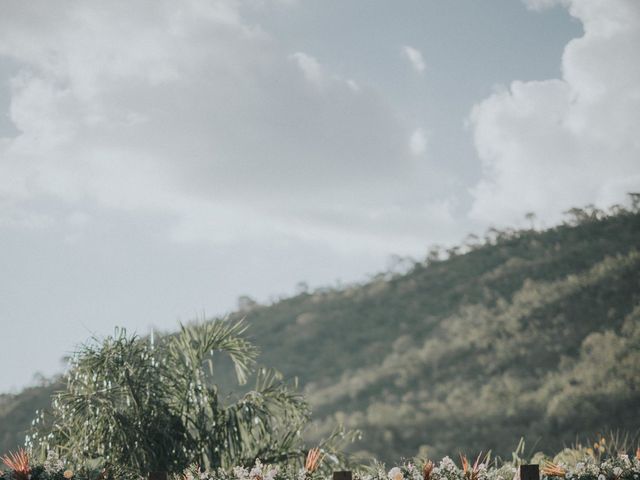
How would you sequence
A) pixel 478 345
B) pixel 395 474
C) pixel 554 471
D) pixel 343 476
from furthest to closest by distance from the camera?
pixel 478 345 → pixel 554 471 → pixel 395 474 → pixel 343 476

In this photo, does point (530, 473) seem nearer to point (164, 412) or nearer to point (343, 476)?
point (343, 476)

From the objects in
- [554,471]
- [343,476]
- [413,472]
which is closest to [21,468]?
[343,476]

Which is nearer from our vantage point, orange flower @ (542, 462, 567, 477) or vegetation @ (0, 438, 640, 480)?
vegetation @ (0, 438, 640, 480)

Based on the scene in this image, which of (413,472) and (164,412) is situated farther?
(164,412)

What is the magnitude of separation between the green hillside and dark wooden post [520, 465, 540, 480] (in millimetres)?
24245

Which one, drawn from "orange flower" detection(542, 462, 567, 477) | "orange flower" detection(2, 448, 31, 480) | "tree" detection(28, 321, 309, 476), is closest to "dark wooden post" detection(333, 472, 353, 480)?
"orange flower" detection(542, 462, 567, 477)

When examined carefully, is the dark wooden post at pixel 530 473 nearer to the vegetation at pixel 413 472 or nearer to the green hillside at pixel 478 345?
the vegetation at pixel 413 472

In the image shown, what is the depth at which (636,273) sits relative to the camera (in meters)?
41.2

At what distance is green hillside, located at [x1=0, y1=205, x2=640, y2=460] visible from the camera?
32.0m

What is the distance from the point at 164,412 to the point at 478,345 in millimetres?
32835

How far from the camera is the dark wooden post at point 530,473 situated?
610 centimetres

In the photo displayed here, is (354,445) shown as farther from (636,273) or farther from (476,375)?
(636,273)

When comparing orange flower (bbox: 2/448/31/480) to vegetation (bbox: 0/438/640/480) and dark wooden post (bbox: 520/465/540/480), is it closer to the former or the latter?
vegetation (bbox: 0/438/640/480)

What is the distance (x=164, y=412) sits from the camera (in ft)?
30.9
